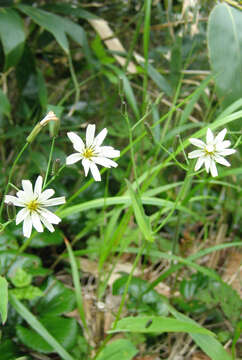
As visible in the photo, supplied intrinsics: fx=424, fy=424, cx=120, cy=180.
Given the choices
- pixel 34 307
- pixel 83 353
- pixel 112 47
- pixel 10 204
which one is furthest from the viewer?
pixel 112 47

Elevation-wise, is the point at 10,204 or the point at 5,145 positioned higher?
the point at 5,145

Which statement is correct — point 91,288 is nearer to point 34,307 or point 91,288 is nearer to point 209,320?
point 34,307

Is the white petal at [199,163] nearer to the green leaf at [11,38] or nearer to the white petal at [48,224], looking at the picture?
the white petal at [48,224]

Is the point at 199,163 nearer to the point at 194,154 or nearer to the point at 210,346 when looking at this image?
the point at 194,154

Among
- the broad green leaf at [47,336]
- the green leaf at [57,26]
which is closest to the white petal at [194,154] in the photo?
the broad green leaf at [47,336]

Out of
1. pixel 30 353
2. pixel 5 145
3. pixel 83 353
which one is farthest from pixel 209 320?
pixel 5 145

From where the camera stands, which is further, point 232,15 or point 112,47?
point 112,47

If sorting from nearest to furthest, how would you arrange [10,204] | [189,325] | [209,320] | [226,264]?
[10,204] → [189,325] → [209,320] → [226,264]
